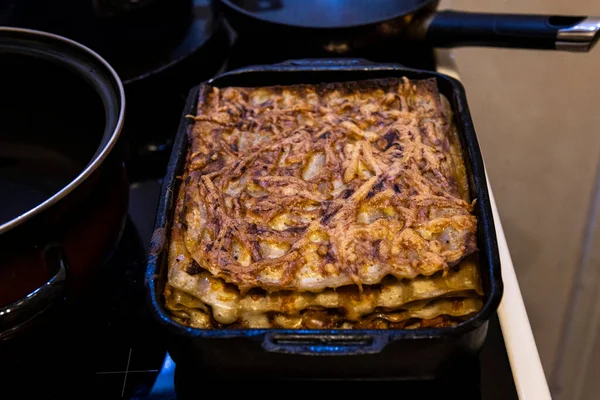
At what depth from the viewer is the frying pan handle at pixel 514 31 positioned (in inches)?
42.5

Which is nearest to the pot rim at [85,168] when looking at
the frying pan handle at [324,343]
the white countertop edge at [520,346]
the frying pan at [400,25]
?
the frying pan handle at [324,343]

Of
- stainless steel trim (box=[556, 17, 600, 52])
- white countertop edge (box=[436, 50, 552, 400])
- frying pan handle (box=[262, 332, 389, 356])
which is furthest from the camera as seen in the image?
stainless steel trim (box=[556, 17, 600, 52])

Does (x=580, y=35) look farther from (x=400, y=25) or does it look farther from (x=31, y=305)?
(x=31, y=305)

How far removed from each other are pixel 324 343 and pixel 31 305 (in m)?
0.35

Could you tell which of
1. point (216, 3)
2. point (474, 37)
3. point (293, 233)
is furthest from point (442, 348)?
point (216, 3)

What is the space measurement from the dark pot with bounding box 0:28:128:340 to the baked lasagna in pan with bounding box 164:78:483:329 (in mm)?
111

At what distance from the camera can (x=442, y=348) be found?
700mm

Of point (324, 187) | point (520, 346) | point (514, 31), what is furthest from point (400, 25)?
point (520, 346)

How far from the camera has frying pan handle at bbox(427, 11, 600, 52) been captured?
108 cm

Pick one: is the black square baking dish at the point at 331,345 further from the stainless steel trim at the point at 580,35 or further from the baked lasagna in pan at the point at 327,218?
the stainless steel trim at the point at 580,35

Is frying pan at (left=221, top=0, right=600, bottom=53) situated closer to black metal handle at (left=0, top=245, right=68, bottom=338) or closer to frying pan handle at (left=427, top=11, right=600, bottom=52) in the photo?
frying pan handle at (left=427, top=11, right=600, bottom=52)

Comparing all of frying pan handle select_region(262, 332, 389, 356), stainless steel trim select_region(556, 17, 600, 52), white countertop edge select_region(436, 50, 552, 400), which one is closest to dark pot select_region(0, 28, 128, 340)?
frying pan handle select_region(262, 332, 389, 356)

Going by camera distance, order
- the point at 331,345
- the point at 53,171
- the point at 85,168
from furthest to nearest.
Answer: the point at 53,171, the point at 85,168, the point at 331,345

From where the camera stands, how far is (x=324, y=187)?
893 millimetres
